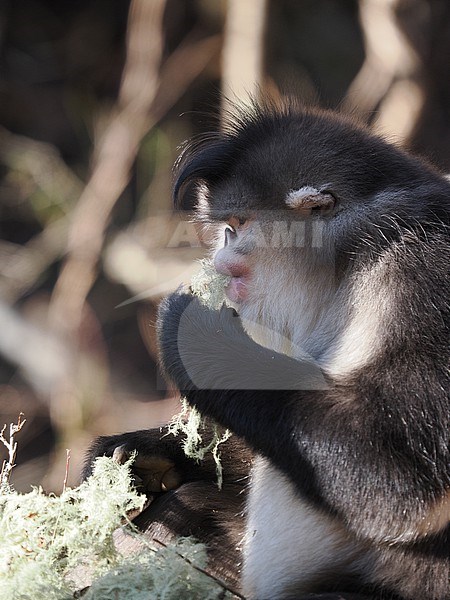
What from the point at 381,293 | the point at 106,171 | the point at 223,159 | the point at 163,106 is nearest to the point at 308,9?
the point at 163,106

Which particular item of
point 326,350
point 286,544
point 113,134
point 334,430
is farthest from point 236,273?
point 113,134

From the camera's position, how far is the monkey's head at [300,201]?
307 cm

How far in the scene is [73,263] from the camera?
8266 mm

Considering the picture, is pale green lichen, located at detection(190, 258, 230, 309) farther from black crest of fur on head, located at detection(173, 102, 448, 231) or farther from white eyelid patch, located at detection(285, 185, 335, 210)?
white eyelid patch, located at detection(285, 185, 335, 210)

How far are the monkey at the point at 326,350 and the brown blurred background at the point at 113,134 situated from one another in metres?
4.25

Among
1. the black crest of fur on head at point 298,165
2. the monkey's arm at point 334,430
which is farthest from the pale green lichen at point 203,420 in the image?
the monkey's arm at point 334,430

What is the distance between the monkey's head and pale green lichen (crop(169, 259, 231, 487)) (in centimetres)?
9

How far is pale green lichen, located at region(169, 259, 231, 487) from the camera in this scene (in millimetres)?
3371

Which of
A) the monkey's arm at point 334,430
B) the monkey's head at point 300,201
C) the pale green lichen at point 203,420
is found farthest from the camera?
the pale green lichen at point 203,420

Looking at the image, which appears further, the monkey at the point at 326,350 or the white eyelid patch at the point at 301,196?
the white eyelid patch at the point at 301,196

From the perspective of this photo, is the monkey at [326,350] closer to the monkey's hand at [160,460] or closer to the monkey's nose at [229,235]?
the monkey's nose at [229,235]

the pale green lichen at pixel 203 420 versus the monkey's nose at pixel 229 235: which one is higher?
the monkey's nose at pixel 229 235

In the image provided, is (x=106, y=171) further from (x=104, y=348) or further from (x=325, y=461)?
(x=325, y=461)

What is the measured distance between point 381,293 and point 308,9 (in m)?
6.79
